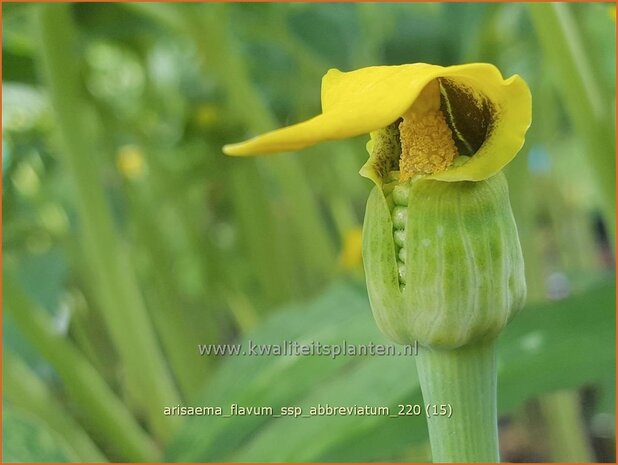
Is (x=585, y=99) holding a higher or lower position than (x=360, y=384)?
higher

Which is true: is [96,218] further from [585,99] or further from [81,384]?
[585,99]

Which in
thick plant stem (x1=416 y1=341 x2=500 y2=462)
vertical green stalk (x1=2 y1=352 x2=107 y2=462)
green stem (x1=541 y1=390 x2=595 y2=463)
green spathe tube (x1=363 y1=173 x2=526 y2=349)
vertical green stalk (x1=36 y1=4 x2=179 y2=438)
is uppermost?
green spathe tube (x1=363 y1=173 x2=526 y2=349)

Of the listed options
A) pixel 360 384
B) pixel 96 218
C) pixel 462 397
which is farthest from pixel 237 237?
pixel 462 397

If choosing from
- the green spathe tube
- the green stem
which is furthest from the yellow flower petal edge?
the green stem

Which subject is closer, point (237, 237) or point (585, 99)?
point (585, 99)

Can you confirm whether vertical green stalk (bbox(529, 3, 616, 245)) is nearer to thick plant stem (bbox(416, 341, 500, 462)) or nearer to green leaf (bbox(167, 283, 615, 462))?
green leaf (bbox(167, 283, 615, 462))

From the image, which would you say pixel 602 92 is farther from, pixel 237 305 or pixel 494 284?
pixel 237 305

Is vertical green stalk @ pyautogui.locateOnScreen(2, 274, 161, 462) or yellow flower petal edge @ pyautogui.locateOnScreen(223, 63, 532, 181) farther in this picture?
vertical green stalk @ pyautogui.locateOnScreen(2, 274, 161, 462)
